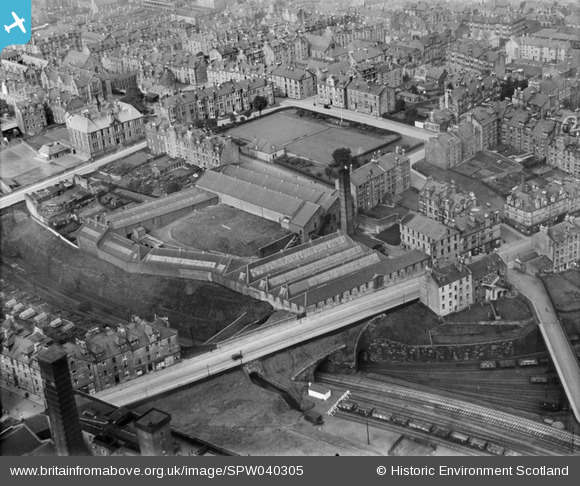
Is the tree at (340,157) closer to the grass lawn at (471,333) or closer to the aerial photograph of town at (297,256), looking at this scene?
the aerial photograph of town at (297,256)

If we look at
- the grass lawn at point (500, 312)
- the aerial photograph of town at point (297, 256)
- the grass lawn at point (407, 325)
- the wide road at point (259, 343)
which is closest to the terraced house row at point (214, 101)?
the aerial photograph of town at point (297, 256)

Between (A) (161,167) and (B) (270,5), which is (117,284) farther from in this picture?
(B) (270,5)

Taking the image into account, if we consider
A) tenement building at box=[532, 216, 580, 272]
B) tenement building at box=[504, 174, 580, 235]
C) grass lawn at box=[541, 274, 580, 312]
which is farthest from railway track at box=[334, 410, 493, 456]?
tenement building at box=[504, 174, 580, 235]

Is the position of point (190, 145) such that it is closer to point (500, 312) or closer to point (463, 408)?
point (500, 312)

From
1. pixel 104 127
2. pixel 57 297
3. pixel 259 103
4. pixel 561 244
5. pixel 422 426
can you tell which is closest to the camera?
pixel 422 426

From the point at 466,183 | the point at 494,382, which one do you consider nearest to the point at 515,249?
the point at 466,183

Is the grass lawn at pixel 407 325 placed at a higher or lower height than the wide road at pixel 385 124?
lower

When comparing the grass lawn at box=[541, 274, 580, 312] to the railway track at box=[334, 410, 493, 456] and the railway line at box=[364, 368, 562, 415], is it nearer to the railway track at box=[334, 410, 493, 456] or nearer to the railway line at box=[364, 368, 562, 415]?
the railway line at box=[364, 368, 562, 415]
